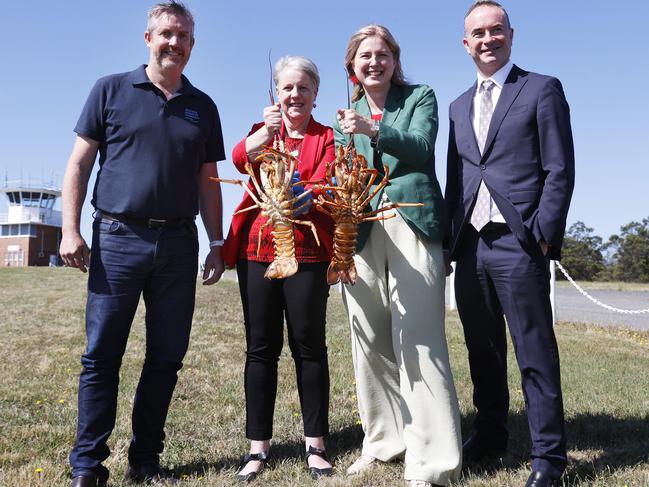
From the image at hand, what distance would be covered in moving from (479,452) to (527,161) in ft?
6.52

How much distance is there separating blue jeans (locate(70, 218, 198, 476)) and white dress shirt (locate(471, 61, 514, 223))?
1.89m

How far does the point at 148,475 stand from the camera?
3.45m

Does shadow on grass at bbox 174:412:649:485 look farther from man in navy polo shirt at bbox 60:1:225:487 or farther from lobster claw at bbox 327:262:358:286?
lobster claw at bbox 327:262:358:286

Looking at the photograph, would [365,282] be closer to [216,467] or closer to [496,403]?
[496,403]

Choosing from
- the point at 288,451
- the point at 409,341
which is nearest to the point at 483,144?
the point at 409,341

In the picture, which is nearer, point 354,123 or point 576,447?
point 354,123

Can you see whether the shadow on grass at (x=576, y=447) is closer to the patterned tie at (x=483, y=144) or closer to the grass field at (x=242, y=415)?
the grass field at (x=242, y=415)

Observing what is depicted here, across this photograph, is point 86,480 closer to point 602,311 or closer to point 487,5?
point 487,5

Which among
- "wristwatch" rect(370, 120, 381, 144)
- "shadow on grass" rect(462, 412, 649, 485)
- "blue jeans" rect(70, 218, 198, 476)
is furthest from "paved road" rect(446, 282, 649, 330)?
"blue jeans" rect(70, 218, 198, 476)

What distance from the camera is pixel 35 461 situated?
144 inches

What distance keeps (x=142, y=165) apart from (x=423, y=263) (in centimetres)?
179

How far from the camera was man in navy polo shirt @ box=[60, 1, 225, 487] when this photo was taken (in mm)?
3324

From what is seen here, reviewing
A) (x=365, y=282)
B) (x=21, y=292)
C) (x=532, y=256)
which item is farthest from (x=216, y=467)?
(x=21, y=292)

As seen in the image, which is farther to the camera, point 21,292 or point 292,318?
point 21,292
